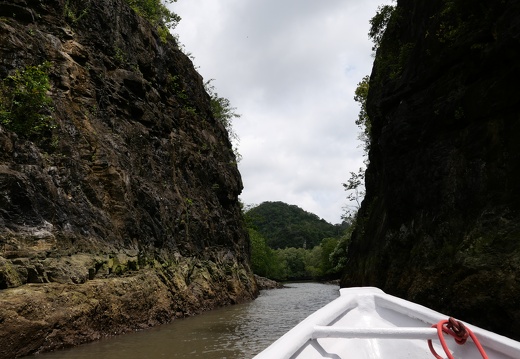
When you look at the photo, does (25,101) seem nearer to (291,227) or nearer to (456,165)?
(456,165)

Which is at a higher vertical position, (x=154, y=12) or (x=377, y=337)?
(x=154, y=12)

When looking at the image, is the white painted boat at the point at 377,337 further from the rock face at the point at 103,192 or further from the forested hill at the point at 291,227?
the forested hill at the point at 291,227

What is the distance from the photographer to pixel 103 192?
36.8 feet

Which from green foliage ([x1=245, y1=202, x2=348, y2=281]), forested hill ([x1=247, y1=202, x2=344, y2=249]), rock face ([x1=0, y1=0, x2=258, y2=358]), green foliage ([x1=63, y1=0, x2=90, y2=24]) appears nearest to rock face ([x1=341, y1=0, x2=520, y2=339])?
rock face ([x1=0, y1=0, x2=258, y2=358])

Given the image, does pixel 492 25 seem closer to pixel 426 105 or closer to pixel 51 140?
pixel 426 105

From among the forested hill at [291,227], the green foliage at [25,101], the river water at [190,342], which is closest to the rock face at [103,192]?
the green foliage at [25,101]

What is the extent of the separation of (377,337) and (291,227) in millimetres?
121926

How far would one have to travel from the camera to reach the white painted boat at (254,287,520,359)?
8.38 ft

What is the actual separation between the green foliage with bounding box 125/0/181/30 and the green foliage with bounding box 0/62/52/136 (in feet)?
32.2

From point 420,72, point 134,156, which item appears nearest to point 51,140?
point 134,156

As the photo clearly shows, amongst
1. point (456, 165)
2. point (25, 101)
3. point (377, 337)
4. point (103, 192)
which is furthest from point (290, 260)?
point (377, 337)

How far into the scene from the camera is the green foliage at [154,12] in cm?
1982

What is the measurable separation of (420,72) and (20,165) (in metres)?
10.7

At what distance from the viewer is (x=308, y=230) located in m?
121
